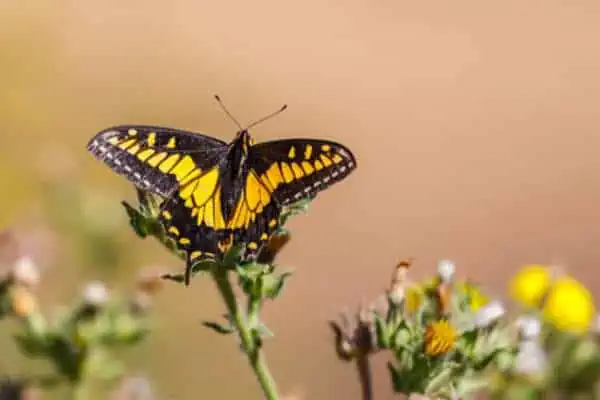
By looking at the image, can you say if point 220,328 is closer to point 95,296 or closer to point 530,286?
point 95,296

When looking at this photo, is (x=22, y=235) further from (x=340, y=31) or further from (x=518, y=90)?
(x=340, y=31)

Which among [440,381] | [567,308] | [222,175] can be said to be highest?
[222,175]

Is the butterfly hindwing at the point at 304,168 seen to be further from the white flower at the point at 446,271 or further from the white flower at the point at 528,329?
the white flower at the point at 528,329

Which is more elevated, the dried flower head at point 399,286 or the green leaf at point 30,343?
the green leaf at point 30,343

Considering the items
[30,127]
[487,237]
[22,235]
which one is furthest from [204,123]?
[22,235]

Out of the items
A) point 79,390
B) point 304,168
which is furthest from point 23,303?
point 304,168

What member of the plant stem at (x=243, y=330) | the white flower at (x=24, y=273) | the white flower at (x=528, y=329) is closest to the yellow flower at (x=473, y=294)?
the white flower at (x=528, y=329)
